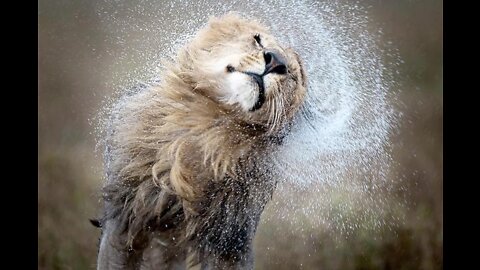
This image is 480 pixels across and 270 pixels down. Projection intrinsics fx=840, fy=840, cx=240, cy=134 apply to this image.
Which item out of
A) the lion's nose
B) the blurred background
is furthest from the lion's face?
the blurred background

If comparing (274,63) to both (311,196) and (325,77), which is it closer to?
(325,77)

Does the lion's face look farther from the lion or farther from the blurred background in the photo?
the blurred background

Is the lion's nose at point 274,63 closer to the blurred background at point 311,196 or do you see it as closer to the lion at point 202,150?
the lion at point 202,150

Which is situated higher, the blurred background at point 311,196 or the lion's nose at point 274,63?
the lion's nose at point 274,63

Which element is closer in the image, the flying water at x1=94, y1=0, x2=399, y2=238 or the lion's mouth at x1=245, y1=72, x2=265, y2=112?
the lion's mouth at x1=245, y1=72, x2=265, y2=112

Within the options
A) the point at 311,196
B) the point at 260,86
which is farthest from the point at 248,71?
the point at 311,196

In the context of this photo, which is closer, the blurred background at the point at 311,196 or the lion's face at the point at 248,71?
the lion's face at the point at 248,71

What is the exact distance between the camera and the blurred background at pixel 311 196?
7.36 feet

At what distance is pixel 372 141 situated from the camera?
87.9 inches

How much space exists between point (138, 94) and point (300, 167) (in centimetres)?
46

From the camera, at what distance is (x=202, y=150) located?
2.04 meters

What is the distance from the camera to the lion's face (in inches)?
76.2

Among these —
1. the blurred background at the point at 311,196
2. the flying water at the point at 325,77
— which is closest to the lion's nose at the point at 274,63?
the flying water at the point at 325,77
